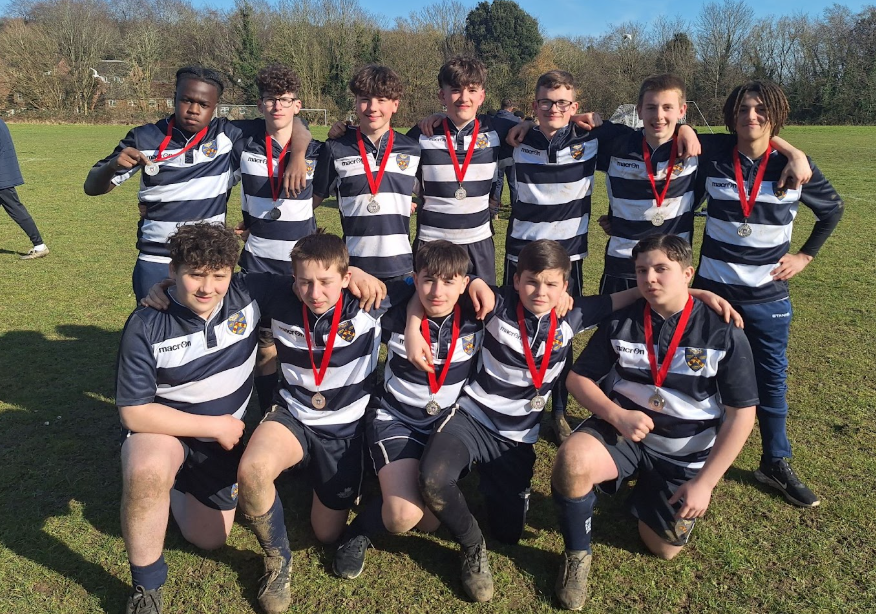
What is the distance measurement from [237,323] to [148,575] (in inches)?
43.4

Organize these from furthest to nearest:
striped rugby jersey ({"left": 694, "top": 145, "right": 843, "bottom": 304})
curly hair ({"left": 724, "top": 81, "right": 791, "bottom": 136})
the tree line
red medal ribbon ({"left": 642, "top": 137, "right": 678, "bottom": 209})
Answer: the tree line → red medal ribbon ({"left": 642, "top": 137, "right": 678, "bottom": 209}) → striped rugby jersey ({"left": 694, "top": 145, "right": 843, "bottom": 304}) → curly hair ({"left": 724, "top": 81, "right": 791, "bottom": 136})

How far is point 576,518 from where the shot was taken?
109 inches

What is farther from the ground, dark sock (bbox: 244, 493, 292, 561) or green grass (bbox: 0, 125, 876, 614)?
dark sock (bbox: 244, 493, 292, 561)

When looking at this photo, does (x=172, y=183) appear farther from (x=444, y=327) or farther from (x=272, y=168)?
(x=444, y=327)

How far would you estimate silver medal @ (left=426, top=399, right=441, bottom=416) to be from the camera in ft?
10.0

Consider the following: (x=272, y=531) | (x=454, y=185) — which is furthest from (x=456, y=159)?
(x=272, y=531)

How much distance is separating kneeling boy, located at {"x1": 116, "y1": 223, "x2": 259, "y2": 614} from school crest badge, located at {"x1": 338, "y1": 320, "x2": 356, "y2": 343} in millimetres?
405

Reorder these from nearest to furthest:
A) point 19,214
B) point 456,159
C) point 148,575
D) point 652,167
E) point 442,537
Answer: point 148,575 < point 442,537 < point 652,167 < point 456,159 < point 19,214

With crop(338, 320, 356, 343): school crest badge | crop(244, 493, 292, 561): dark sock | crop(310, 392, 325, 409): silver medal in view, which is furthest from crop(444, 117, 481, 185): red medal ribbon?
crop(244, 493, 292, 561): dark sock

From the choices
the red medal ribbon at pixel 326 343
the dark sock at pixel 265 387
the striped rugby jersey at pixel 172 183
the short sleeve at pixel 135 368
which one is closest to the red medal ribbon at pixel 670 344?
the red medal ribbon at pixel 326 343

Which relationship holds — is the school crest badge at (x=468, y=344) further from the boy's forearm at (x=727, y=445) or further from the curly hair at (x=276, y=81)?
the curly hair at (x=276, y=81)

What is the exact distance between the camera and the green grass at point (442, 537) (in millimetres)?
2758

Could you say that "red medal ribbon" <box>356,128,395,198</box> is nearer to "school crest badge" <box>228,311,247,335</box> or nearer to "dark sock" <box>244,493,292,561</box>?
Answer: "school crest badge" <box>228,311,247,335</box>

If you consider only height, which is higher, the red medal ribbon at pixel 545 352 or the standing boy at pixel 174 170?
the standing boy at pixel 174 170
